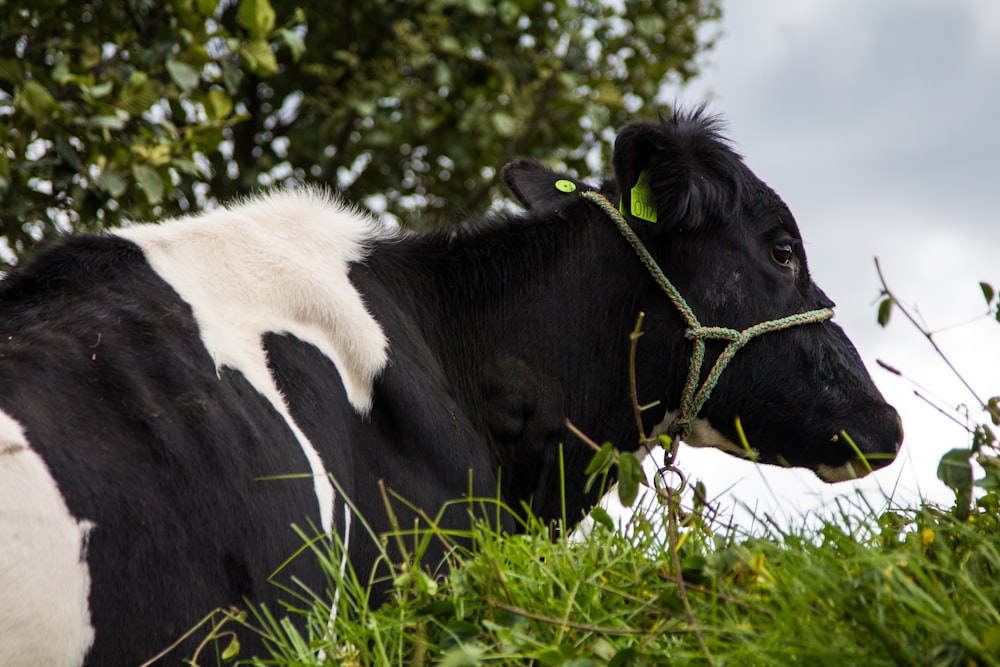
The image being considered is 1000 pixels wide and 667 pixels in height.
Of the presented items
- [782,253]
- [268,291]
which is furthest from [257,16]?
[782,253]

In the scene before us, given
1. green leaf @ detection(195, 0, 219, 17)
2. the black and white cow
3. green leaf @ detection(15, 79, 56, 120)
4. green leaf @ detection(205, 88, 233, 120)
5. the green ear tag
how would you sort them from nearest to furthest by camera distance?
the black and white cow → the green ear tag → green leaf @ detection(15, 79, 56, 120) → green leaf @ detection(195, 0, 219, 17) → green leaf @ detection(205, 88, 233, 120)

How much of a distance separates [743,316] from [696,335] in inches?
8.1

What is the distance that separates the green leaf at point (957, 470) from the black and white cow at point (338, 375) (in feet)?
4.74

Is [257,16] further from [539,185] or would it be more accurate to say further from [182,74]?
[539,185]

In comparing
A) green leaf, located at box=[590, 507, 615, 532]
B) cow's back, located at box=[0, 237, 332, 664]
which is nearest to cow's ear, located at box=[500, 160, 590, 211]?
cow's back, located at box=[0, 237, 332, 664]

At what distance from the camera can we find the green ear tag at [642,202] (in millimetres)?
4023

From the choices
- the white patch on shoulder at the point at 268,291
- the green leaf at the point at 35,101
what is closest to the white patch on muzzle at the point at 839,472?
the white patch on shoulder at the point at 268,291

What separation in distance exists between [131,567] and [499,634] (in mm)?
907

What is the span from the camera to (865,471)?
4.23 metres

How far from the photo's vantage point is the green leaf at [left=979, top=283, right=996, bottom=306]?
2.50 meters

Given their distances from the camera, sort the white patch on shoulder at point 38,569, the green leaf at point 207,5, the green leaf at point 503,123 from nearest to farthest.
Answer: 1. the white patch on shoulder at point 38,569
2. the green leaf at point 207,5
3. the green leaf at point 503,123

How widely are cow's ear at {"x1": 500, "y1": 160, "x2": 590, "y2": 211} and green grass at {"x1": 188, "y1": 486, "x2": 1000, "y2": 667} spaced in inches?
78.3

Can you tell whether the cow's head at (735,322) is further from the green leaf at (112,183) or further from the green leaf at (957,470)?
the green leaf at (112,183)

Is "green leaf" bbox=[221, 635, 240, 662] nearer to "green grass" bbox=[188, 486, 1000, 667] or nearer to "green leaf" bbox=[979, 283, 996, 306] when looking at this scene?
"green grass" bbox=[188, 486, 1000, 667]
